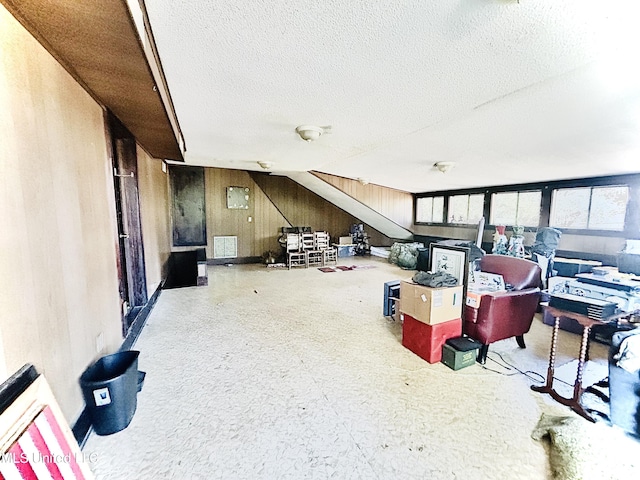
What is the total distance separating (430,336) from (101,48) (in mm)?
2932

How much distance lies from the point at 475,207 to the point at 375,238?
3.47 m

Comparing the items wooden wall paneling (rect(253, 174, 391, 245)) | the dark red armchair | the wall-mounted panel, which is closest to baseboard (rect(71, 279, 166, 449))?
the wall-mounted panel

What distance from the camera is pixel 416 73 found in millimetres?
1646

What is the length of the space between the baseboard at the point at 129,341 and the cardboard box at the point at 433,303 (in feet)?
8.14

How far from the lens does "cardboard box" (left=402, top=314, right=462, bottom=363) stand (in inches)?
97.6

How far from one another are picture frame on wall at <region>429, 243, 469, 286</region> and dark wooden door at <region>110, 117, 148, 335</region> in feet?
10.1

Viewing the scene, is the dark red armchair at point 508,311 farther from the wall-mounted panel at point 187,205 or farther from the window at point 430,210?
the wall-mounted panel at point 187,205

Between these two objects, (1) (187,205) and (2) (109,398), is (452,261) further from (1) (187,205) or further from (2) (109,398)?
(1) (187,205)

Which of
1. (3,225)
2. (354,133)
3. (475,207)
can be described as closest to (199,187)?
(354,133)

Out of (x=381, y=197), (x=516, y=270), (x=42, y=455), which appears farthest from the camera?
(x=381, y=197)

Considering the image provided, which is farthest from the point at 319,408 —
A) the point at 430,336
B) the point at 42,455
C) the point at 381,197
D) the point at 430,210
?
the point at 430,210

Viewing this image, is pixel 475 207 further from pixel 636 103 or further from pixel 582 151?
pixel 636 103

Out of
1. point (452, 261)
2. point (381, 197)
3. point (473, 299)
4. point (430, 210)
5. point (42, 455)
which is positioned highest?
point (381, 197)

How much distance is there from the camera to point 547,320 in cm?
346
